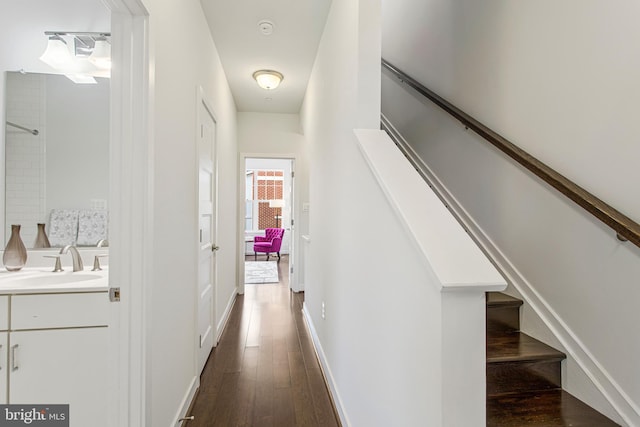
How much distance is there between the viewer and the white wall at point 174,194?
139 cm

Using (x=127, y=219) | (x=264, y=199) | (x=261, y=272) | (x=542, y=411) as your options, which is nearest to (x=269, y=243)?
(x=261, y=272)

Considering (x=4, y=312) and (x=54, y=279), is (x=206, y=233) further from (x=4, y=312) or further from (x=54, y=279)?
(x=4, y=312)

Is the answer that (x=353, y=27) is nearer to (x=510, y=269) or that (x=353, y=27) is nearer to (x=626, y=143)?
(x=626, y=143)

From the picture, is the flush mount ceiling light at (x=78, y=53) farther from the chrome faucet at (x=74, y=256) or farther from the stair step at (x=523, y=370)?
the stair step at (x=523, y=370)

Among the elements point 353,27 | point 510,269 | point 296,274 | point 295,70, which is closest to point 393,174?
point 353,27

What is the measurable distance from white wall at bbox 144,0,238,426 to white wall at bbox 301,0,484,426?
0.94m

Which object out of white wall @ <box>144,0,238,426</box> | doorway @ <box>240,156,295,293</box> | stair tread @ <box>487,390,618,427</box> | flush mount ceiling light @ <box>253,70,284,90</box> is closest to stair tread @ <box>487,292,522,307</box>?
stair tread @ <box>487,390,618,427</box>

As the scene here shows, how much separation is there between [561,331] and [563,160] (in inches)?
32.8

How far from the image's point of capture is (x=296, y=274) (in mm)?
4730

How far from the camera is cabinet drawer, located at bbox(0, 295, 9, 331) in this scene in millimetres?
1351

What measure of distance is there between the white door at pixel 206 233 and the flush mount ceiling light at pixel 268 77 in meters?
0.85

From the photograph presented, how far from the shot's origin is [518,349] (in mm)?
1483

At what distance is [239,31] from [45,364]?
8.39 feet

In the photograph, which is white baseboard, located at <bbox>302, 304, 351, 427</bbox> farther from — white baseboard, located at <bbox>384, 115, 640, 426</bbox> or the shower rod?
the shower rod
